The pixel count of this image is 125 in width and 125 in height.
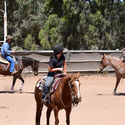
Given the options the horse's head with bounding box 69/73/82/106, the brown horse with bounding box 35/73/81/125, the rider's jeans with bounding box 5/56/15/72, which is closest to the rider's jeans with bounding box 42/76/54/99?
the brown horse with bounding box 35/73/81/125

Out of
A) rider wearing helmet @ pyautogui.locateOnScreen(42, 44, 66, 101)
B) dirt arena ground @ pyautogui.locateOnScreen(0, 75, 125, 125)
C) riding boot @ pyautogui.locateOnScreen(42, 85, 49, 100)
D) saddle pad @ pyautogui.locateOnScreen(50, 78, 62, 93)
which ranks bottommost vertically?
dirt arena ground @ pyautogui.locateOnScreen(0, 75, 125, 125)

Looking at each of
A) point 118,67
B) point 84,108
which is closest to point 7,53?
point 118,67

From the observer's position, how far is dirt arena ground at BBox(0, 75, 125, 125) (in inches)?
366

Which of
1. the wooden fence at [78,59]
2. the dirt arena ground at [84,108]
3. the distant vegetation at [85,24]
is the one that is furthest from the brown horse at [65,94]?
the distant vegetation at [85,24]

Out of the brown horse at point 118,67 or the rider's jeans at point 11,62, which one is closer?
the brown horse at point 118,67

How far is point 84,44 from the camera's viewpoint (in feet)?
109

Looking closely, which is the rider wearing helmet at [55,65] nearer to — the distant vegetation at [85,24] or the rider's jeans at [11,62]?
the rider's jeans at [11,62]

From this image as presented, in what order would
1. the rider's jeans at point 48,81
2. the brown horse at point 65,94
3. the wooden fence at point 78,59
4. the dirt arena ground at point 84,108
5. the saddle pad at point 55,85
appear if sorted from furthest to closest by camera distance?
the wooden fence at point 78,59 < the dirt arena ground at point 84,108 < the rider's jeans at point 48,81 < the saddle pad at point 55,85 < the brown horse at point 65,94

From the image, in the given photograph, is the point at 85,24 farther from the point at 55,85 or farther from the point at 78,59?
the point at 55,85

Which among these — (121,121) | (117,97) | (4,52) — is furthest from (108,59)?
(121,121)

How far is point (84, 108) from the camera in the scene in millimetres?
11430

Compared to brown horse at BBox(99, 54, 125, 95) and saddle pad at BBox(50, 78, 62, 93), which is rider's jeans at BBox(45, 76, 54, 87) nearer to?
saddle pad at BBox(50, 78, 62, 93)

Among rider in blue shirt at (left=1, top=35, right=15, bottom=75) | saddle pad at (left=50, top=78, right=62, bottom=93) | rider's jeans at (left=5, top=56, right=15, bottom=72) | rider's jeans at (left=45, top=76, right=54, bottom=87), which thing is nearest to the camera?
saddle pad at (left=50, top=78, right=62, bottom=93)

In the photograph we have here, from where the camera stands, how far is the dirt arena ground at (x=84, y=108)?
30.5 ft
